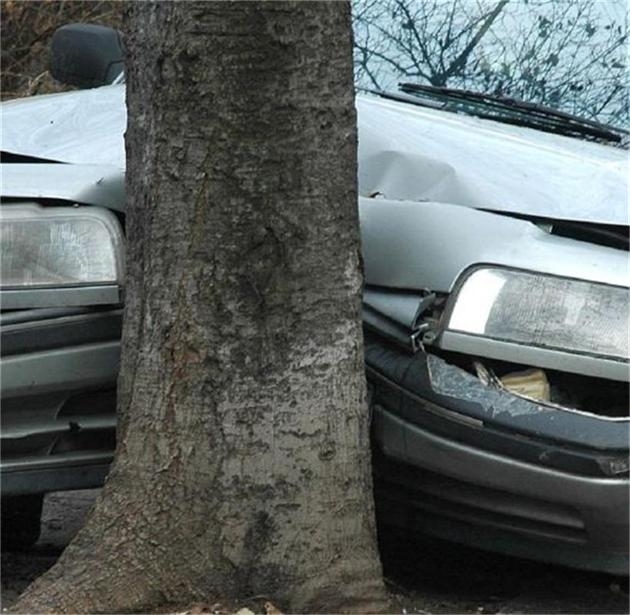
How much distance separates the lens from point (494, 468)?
10.2 ft

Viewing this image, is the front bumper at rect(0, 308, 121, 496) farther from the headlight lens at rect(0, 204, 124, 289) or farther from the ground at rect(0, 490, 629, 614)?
the ground at rect(0, 490, 629, 614)

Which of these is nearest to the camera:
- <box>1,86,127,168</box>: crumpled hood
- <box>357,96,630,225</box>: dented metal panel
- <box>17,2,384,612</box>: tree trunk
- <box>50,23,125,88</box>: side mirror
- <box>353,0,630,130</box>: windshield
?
<box>17,2,384,612</box>: tree trunk

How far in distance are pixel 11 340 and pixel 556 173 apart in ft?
4.89

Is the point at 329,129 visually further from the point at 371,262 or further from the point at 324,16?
the point at 371,262

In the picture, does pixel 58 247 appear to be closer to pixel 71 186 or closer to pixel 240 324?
pixel 71 186

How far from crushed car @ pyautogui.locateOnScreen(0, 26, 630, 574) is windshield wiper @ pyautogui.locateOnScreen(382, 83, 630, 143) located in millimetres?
381

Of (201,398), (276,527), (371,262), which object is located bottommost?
(276,527)

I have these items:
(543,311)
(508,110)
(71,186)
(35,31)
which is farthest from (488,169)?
(35,31)

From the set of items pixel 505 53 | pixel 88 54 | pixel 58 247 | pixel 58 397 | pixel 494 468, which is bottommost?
pixel 58 397

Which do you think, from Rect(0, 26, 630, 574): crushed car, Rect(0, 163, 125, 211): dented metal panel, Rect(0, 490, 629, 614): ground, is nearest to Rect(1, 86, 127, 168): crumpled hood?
Rect(0, 26, 630, 574): crushed car

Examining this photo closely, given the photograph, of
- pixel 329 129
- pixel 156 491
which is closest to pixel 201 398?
pixel 156 491

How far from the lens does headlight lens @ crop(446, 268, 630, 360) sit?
312cm

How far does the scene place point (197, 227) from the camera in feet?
9.97

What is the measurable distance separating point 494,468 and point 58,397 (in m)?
1.10
